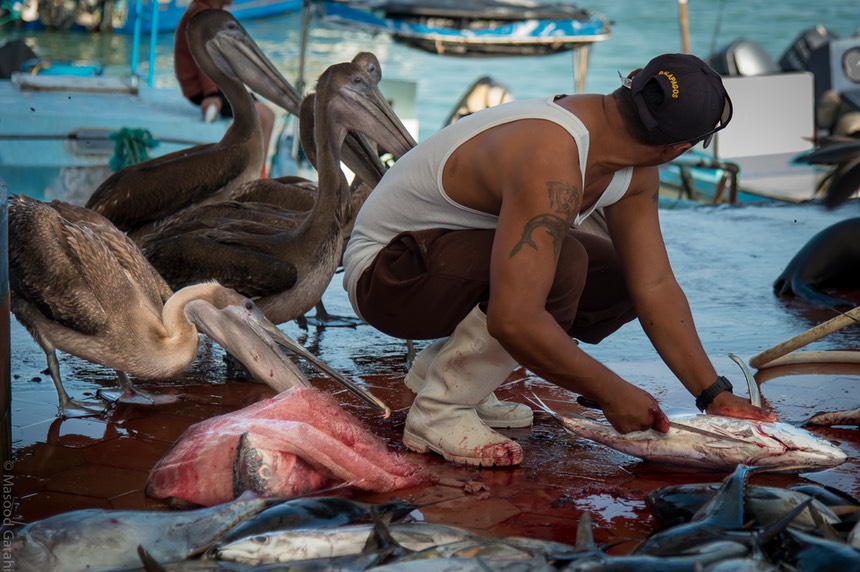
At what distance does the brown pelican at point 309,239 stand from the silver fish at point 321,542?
205 centimetres

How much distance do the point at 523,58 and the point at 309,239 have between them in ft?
85.5

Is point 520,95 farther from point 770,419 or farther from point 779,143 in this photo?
point 770,419

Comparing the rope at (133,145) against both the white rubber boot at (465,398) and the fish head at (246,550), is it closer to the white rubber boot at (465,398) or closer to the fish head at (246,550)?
the white rubber boot at (465,398)

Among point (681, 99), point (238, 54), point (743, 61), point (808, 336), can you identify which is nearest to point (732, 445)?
point (681, 99)

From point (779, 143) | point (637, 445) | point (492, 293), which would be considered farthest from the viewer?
point (779, 143)

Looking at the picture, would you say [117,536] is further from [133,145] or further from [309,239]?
[133,145]

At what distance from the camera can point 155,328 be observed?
13.7 ft

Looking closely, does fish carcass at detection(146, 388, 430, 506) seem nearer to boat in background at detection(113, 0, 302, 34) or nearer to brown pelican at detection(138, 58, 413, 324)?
brown pelican at detection(138, 58, 413, 324)

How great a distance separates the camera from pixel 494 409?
4.10m

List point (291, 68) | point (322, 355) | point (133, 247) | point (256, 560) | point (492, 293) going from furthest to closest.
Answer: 1. point (291, 68)
2. point (322, 355)
3. point (133, 247)
4. point (492, 293)
5. point (256, 560)

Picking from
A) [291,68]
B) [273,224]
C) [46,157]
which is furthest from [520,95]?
[273,224]

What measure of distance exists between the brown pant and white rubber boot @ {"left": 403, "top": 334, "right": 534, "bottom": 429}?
21cm

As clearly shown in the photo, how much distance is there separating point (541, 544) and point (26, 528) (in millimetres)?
1279

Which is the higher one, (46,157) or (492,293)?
(492,293)
